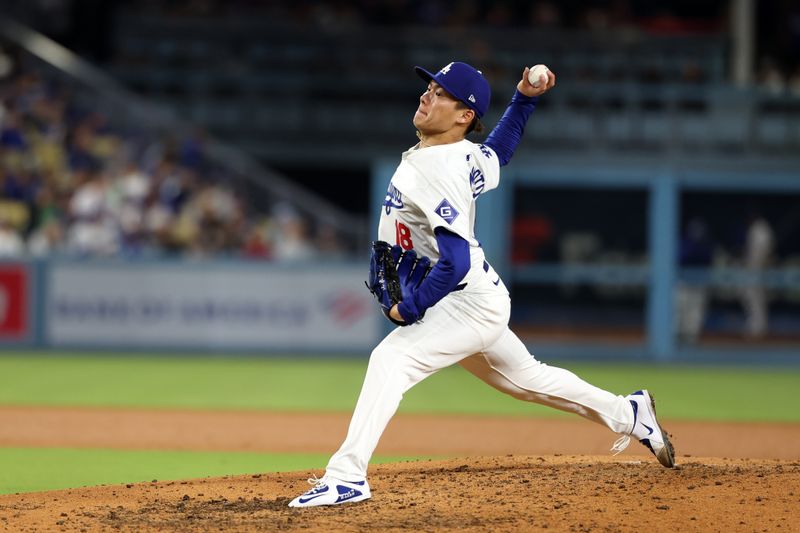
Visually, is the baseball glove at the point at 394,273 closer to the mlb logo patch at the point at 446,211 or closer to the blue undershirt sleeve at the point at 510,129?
the mlb logo patch at the point at 446,211

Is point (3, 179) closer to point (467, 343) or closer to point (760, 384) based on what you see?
point (760, 384)

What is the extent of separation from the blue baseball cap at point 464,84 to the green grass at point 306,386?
5443 millimetres

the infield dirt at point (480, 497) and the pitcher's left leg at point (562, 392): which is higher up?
the pitcher's left leg at point (562, 392)

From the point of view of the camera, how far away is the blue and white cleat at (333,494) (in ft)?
16.9

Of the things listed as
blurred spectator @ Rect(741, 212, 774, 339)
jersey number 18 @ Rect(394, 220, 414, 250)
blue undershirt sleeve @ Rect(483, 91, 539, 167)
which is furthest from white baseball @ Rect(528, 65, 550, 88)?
blurred spectator @ Rect(741, 212, 774, 339)

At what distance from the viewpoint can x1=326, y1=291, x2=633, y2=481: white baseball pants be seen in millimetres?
5203

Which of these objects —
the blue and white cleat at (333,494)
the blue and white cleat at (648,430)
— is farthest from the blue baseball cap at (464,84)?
the blue and white cleat at (333,494)

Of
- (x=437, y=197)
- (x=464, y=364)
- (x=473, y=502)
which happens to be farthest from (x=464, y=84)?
(x=473, y=502)

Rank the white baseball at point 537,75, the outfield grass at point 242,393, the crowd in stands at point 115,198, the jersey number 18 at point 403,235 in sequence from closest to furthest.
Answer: the jersey number 18 at point 403,235 → the white baseball at point 537,75 → the outfield grass at point 242,393 → the crowd in stands at point 115,198

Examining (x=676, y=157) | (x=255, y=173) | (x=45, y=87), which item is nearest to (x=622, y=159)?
(x=676, y=157)

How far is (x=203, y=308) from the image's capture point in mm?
15898

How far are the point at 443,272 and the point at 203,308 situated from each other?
1118cm

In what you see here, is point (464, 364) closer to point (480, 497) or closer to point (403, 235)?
point (480, 497)

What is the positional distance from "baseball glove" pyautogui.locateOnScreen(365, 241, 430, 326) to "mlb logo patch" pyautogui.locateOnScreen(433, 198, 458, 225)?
1.05 ft
